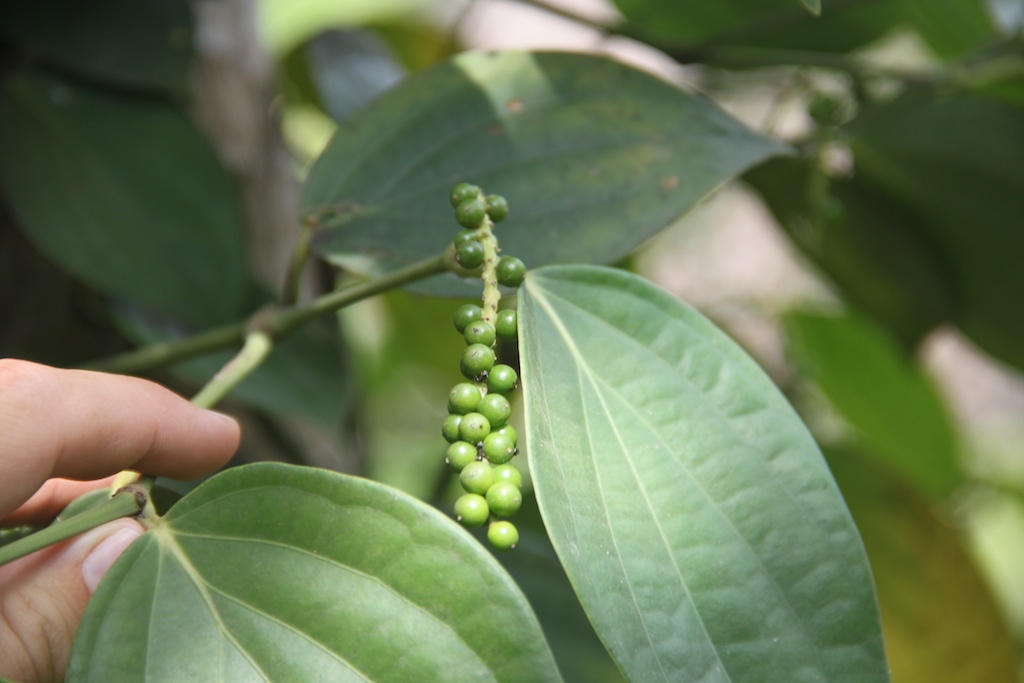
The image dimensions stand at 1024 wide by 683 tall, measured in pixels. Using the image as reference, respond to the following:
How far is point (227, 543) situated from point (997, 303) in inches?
27.8

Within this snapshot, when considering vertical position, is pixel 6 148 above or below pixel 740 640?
above

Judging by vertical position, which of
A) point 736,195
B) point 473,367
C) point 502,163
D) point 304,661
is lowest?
point 304,661

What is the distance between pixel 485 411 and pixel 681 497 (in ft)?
0.29

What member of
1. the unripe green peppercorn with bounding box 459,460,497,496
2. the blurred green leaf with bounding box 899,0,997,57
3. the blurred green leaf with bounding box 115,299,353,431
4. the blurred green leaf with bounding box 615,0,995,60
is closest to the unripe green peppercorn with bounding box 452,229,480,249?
the unripe green peppercorn with bounding box 459,460,497,496

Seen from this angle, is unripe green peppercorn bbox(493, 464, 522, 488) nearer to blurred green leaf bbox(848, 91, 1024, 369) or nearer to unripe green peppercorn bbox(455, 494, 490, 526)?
unripe green peppercorn bbox(455, 494, 490, 526)

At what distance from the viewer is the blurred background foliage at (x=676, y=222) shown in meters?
0.69

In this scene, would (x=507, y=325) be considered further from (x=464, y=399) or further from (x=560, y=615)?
(x=560, y=615)

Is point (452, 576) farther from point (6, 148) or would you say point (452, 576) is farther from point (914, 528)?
point (914, 528)

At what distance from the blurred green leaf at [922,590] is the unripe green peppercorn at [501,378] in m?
0.64

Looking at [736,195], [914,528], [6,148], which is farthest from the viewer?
[736,195]

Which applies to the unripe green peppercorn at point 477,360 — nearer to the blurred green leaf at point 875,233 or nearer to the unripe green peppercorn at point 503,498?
the unripe green peppercorn at point 503,498

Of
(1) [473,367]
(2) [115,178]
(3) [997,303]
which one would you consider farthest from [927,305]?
(2) [115,178]

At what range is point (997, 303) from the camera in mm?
778

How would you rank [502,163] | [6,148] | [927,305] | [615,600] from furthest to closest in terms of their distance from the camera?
[927,305] < [6,148] < [502,163] < [615,600]
